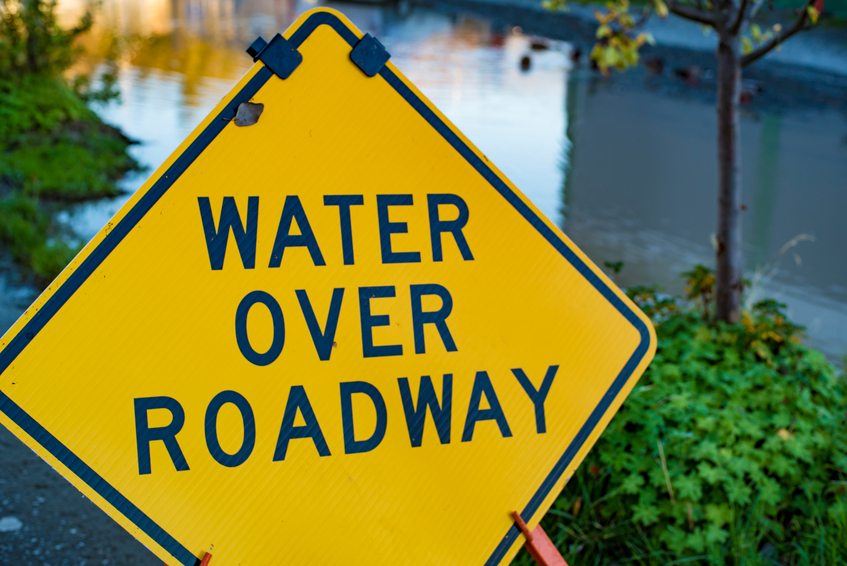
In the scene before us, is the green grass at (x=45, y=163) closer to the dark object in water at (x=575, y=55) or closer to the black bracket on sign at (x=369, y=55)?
the black bracket on sign at (x=369, y=55)

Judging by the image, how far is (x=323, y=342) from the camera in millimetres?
2076

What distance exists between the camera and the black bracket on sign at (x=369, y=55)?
2.05m

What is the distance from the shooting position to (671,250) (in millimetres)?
7484

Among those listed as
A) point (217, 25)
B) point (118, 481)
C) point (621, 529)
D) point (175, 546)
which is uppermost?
point (118, 481)

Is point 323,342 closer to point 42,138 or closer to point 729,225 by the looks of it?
point 729,225

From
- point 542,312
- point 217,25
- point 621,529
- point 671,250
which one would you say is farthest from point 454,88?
point 542,312

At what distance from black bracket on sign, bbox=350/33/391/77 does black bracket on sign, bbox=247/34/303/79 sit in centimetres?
12

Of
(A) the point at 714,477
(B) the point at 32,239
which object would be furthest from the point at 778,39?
(B) the point at 32,239

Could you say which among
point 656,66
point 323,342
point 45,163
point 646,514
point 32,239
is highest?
point 323,342

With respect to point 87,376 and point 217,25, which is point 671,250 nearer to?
point 87,376

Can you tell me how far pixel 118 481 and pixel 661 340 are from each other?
281cm

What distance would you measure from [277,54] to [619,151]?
8939 mm

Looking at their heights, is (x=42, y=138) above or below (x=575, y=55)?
above

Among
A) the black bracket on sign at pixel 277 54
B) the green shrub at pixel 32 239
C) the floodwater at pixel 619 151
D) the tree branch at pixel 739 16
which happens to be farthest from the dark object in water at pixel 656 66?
the black bracket on sign at pixel 277 54
